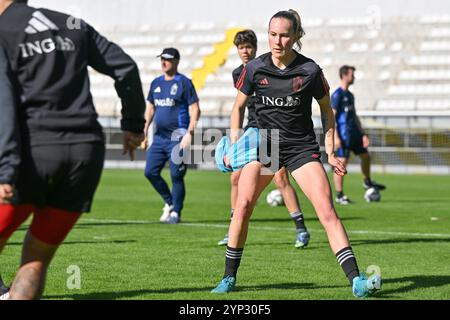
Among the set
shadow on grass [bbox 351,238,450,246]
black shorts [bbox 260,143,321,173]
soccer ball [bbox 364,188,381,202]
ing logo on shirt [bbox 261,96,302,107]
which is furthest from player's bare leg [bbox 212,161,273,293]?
soccer ball [bbox 364,188,381,202]

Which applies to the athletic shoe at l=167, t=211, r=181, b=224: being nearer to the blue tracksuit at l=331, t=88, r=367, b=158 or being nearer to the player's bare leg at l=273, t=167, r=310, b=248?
the player's bare leg at l=273, t=167, r=310, b=248

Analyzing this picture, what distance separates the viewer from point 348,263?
716 cm

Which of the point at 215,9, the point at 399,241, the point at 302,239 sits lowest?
the point at 215,9

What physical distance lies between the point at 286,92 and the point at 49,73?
2934 mm

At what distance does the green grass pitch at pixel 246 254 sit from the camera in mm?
7492

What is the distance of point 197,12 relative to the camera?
44.6m

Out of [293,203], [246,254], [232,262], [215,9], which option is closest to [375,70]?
[215,9]

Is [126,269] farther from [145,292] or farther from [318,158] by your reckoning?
[318,158]

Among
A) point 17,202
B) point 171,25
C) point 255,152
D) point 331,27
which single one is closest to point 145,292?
point 255,152

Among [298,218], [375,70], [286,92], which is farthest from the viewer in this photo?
[375,70]

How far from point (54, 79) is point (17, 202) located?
0.65 m

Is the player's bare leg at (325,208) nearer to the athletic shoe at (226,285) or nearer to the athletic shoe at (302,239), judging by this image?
the athletic shoe at (226,285)

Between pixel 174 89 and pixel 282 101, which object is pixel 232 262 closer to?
pixel 282 101

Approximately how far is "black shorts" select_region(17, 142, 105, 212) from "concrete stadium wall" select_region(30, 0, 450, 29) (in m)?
33.7
